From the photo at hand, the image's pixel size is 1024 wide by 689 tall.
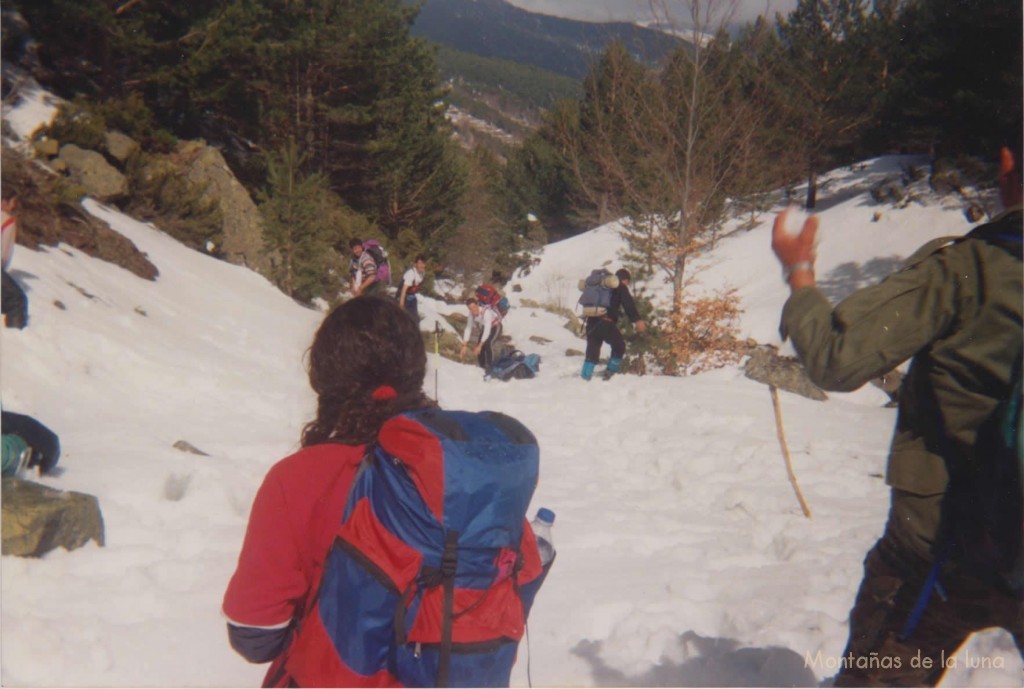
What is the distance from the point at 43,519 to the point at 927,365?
135 inches

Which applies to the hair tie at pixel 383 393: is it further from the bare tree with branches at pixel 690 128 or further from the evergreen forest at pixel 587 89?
the bare tree with branches at pixel 690 128

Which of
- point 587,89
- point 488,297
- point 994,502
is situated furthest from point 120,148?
point 994,502

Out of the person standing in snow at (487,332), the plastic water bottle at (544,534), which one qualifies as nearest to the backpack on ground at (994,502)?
the plastic water bottle at (544,534)

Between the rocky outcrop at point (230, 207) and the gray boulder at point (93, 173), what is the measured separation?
1914 mm

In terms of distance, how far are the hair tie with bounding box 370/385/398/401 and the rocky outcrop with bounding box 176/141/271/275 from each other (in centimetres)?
1317

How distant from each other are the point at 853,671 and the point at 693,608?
4.63 ft

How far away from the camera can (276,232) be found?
13453mm

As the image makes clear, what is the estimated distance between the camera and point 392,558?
140 centimetres

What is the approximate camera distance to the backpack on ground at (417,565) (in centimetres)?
141

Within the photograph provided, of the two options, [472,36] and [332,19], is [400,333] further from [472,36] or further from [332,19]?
[472,36]

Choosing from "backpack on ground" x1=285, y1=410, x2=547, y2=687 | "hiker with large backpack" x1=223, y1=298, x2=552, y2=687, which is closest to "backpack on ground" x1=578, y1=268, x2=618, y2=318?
"hiker with large backpack" x1=223, y1=298, x2=552, y2=687

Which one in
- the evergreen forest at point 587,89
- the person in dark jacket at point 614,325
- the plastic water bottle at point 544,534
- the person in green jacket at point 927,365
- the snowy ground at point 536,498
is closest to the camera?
the person in green jacket at point 927,365

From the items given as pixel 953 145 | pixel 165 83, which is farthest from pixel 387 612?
pixel 165 83

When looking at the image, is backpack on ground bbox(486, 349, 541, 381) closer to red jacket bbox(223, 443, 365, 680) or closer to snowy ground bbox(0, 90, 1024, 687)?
snowy ground bbox(0, 90, 1024, 687)
